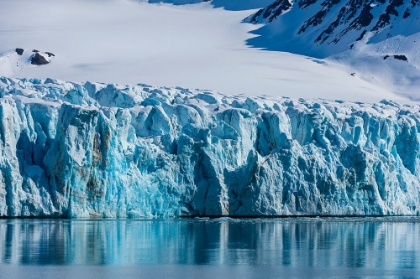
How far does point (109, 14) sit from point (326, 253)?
70.9m

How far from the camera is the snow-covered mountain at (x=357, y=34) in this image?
79250 millimetres

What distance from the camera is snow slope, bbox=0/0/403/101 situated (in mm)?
73688

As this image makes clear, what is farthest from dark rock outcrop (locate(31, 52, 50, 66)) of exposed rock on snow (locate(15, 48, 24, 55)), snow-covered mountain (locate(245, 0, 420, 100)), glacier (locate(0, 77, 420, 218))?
glacier (locate(0, 77, 420, 218))

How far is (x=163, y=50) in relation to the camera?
85812 mm

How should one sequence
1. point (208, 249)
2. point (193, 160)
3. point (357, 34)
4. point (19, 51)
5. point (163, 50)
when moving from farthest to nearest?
point (163, 50) < point (357, 34) < point (19, 51) < point (193, 160) < point (208, 249)

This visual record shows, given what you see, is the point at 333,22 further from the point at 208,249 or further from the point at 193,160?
the point at 208,249

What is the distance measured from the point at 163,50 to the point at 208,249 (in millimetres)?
60148

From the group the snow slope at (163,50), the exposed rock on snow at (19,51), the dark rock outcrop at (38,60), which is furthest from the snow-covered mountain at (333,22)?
the exposed rock on snow at (19,51)

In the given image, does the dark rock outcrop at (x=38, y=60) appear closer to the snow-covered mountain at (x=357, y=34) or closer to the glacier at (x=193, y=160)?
the snow-covered mountain at (x=357, y=34)

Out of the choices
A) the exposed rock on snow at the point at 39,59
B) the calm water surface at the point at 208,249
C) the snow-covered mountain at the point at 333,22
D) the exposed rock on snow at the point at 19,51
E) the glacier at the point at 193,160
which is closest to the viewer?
the calm water surface at the point at 208,249

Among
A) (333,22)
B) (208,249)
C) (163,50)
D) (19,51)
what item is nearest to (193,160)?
(208,249)

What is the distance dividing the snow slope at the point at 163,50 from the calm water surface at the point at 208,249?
1316 inches

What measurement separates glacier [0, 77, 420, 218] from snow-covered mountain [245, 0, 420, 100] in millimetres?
34209

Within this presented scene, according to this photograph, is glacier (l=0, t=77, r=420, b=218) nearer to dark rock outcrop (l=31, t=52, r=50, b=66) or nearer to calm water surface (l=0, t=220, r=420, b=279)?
calm water surface (l=0, t=220, r=420, b=279)
